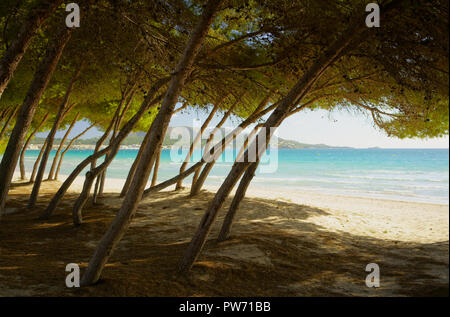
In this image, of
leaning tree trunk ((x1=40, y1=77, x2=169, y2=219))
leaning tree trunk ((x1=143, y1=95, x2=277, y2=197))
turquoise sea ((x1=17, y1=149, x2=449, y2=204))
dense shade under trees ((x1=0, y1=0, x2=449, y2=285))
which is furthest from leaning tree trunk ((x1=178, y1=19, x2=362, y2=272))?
turquoise sea ((x1=17, y1=149, x2=449, y2=204))

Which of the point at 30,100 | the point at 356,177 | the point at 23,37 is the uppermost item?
the point at 23,37

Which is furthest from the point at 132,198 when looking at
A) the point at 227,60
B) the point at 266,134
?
the point at 227,60

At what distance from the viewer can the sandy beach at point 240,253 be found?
4191 millimetres

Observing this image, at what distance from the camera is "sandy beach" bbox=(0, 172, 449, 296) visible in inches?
165

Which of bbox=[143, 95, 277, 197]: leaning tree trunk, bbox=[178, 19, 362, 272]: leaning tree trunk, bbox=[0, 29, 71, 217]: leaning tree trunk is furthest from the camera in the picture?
bbox=[0, 29, 71, 217]: leaning tree trunk

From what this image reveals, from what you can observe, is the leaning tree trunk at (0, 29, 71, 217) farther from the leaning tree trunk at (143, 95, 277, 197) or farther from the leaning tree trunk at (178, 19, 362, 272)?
the leaning tree trunk at (178, 19, 362, 272)

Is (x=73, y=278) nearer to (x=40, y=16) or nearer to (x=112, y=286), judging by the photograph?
(x=112, y=286)

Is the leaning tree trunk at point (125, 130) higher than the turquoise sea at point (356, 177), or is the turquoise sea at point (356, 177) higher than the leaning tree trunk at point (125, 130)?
the leaning tree trunk at point (125, 130)

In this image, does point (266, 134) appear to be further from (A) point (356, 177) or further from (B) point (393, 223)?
(A) point (356, 177)

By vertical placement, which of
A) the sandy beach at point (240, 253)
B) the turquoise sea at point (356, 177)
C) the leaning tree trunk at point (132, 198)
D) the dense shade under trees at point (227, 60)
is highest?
the dense shade under trees at point (227, 60)

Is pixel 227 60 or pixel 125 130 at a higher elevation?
pixel 227 60

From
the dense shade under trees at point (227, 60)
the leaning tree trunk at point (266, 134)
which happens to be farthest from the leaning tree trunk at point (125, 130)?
the leaning tree trunk at point (266, 134)

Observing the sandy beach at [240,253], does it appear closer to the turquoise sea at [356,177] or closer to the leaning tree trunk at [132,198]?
the leaning tree trunk at [132,198]

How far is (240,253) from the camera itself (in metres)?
5.66
